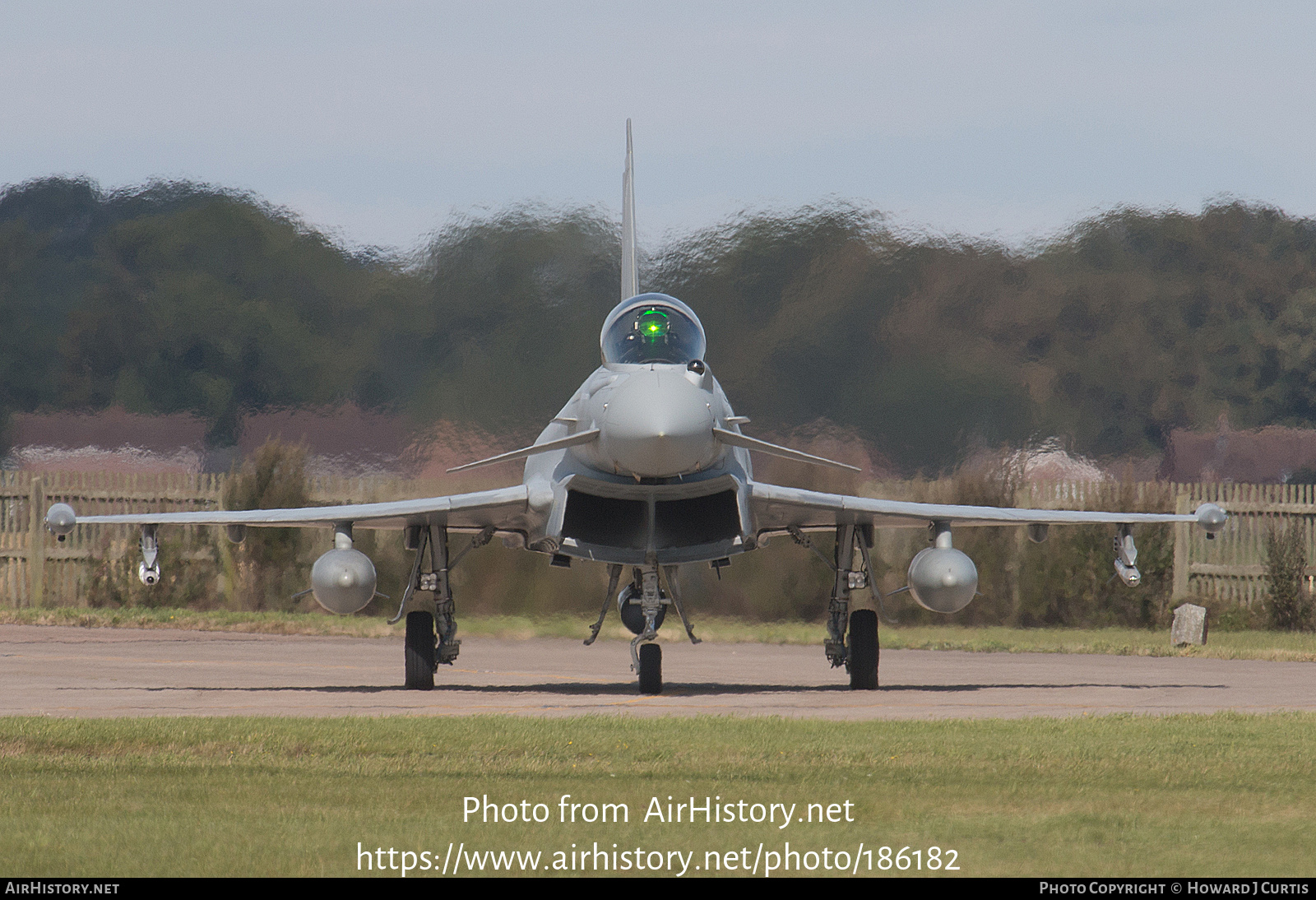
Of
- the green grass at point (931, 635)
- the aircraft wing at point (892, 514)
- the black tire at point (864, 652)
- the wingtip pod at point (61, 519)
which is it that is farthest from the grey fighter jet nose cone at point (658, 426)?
the green grass at point (931, 635)

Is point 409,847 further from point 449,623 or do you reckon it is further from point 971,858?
point 449,623

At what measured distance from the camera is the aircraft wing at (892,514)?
14.2m

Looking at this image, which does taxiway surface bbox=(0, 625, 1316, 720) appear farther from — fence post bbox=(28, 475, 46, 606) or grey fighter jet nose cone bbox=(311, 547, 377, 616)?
fence post bbox=(28, 475, 46, 606)

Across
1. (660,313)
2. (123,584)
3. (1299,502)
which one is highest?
(660,313)

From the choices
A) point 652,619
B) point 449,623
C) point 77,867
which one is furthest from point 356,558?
point 77,867

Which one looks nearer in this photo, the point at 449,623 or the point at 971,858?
the point at 971,858

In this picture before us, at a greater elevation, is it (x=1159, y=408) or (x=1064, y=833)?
(x=1159, y=408)

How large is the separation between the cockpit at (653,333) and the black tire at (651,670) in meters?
2.52

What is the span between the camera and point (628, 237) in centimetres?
1873

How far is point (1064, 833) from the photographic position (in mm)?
6383

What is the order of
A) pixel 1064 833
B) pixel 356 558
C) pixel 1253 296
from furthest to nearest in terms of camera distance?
pixel 1253 296 → pixel 356 558 → pixel 1064 833

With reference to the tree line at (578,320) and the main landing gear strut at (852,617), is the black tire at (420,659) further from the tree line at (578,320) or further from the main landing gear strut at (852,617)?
the tree line at (578,320)

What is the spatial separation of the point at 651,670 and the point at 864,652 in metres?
2.01

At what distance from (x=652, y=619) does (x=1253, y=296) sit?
14657 millimetres
